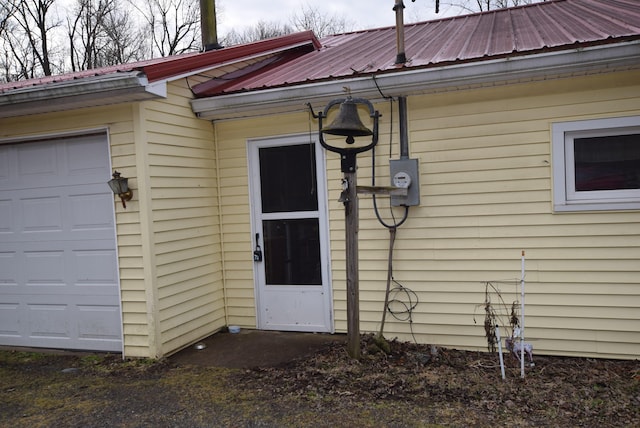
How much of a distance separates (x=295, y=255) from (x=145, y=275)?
1.56 metres

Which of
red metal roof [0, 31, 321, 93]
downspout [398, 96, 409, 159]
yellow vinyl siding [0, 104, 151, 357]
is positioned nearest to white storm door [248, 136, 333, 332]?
downspout [398, 96, 409, 159]

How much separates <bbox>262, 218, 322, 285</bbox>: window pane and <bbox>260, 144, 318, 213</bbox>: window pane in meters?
0.17

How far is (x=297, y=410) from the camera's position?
3.76 metres

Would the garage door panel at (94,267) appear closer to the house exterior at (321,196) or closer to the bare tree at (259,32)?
the house exterior at (321,196)

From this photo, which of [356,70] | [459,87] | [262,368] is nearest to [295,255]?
[262,368]

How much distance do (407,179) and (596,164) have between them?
161 cm

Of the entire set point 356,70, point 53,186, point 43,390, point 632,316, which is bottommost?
point 43,390

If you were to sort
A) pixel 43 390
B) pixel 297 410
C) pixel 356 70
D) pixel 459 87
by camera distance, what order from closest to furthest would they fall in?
pixel 297 410 < pixel 43 390 < pixel 459 87 < pixel 356 70

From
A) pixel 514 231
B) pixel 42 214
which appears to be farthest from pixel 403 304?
pixel 42 214

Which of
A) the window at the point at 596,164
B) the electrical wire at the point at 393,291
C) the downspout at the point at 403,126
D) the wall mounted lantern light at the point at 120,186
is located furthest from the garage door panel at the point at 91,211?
the window at the point at 596,164

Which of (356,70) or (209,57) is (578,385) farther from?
(209,57)

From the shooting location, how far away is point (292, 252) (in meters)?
5.71

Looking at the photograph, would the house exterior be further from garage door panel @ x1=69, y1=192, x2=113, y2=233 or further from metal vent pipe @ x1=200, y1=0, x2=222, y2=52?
metal vent pipe @ x1=200, y1=0, x2=222, y2=52

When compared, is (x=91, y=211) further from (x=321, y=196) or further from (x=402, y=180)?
(x=402, y=180)
